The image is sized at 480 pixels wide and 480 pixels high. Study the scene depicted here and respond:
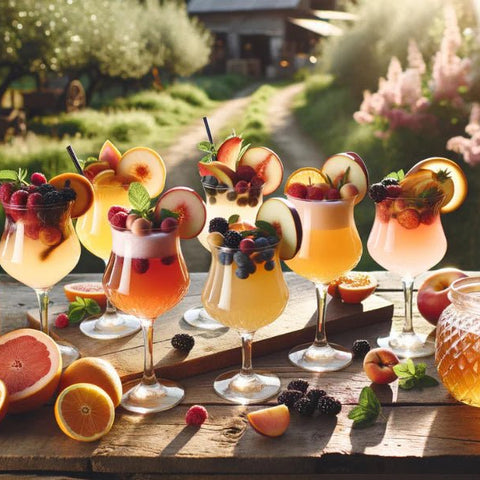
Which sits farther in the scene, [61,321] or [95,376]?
[61,321]

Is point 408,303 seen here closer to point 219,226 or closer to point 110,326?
point 219,226

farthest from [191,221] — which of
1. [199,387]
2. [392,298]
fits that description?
[392,298]

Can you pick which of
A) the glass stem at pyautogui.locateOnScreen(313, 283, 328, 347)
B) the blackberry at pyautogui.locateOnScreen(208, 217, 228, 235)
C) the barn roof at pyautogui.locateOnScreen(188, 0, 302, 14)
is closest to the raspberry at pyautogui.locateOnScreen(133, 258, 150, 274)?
the blackberry at pyautogui.locateOnScreen(208, 217, 228, 235)

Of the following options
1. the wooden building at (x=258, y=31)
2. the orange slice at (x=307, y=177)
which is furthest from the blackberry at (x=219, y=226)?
the wooden building at (x=258, y=31)

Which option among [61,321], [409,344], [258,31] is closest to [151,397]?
[61,321]

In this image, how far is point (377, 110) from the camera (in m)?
6.56

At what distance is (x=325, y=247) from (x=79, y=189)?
2.66ft

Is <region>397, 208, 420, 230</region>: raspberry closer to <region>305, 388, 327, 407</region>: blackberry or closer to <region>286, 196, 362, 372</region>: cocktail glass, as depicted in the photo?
<region>286, 196, 362, 372</region>: cocktail glass

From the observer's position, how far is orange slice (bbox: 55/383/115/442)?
1841mm

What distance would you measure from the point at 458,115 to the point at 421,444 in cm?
513

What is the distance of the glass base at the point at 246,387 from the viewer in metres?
2.08

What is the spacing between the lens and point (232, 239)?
196 cm

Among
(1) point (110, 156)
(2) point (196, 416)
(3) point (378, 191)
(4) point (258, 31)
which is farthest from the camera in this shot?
(4) point (258, 31)

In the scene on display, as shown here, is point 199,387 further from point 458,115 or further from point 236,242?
point 458,115
